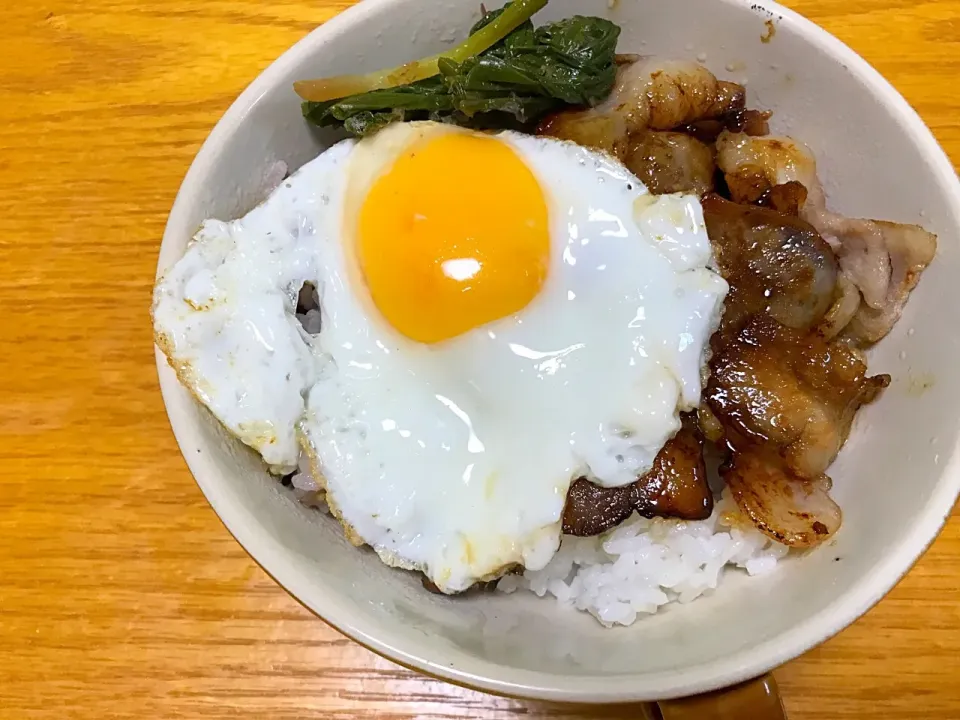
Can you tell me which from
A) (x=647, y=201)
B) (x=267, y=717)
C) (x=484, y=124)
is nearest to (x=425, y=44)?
(x=484, y=124)

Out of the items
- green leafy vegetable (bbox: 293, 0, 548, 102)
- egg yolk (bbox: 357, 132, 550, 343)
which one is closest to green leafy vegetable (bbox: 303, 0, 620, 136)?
green leafy vegetable (bbox: 293, 0, 548, 102)

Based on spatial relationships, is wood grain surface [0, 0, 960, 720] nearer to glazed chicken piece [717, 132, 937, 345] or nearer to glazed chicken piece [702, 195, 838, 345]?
glazed chicken piece [717, 132, 937, 345]

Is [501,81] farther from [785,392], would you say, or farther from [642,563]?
[642,563]

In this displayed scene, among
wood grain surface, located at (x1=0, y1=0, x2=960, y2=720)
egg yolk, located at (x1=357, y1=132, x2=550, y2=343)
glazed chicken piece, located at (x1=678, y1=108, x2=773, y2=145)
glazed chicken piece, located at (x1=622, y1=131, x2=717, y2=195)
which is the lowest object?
wood grain surface, located at (x1=0, y1=0, x2=960, y2=720)

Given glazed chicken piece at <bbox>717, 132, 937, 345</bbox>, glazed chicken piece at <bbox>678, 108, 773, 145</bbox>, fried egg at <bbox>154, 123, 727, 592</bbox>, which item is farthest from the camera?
glazed chicken piece at <bbox>678, 108, 773, 145</bbox>

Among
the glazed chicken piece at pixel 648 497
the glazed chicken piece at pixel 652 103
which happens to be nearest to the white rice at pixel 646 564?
the glazed chicken piece at pixel 648 497

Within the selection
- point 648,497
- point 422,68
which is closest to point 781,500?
point 648,497
